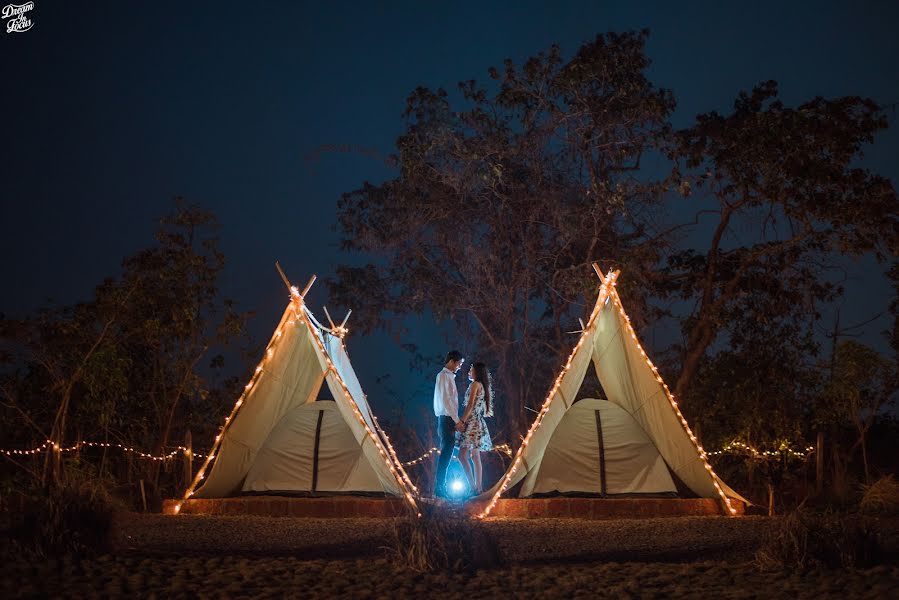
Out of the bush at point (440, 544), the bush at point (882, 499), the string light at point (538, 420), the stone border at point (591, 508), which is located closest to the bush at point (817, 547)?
the bush at point (440, 544)

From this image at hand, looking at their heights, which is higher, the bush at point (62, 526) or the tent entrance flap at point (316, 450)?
the tent entrance flap at point (316, 450)

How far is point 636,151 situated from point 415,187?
2.62 meters

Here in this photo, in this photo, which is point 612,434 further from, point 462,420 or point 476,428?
point 462,420

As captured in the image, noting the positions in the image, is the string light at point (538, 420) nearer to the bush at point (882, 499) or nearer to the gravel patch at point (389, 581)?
the gravel patch at point (389, 581)

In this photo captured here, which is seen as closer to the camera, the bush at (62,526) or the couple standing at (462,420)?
the bush at (62,526)

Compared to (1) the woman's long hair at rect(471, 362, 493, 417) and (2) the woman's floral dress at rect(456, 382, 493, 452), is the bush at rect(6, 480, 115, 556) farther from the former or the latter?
(1) the woman's long hair at rect(471, 362, 493, 417)

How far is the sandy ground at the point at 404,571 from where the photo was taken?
4492mm

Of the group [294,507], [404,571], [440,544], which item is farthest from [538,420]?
[404,571]

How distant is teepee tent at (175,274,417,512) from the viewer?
27.8 feet

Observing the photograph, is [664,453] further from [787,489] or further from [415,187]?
[415,187]

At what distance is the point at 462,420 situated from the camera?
26.8 feet

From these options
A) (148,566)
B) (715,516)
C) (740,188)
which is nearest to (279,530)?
(148,566)

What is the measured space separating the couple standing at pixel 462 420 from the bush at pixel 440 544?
2637 mm

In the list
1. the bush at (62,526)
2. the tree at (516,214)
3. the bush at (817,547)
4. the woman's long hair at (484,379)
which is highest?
the tree at (516,214)
